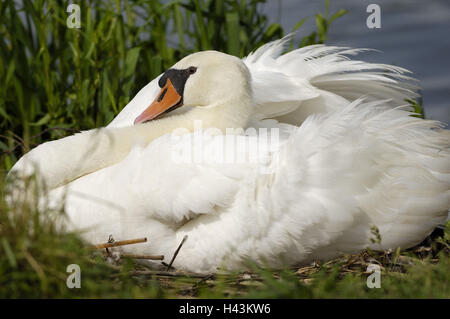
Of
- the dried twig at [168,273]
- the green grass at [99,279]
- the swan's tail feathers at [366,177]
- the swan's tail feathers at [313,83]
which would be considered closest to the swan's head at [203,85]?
the swan's tail feathers at [313,83]

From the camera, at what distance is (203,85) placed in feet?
15.1

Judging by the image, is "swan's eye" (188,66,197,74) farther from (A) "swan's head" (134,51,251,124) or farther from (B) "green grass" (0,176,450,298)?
(B) "green grass" (0,176,450,298)

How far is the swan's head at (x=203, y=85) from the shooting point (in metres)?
4.49

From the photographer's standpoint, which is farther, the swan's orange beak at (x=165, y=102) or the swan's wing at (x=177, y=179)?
the swan's orange beak at (x=165, y=102)

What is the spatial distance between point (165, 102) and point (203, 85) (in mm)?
277

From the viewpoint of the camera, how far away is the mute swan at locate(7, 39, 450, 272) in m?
3.88

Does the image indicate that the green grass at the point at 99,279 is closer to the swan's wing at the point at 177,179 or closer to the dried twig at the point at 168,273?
the dried twig at the point at 168,273

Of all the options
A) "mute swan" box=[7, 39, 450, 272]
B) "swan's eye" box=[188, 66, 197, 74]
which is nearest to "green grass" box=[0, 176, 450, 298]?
"mute swan" box=[7, 39, 450, 272]

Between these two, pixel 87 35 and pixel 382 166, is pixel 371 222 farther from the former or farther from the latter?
pixel 87 35

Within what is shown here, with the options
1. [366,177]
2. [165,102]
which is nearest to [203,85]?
[165,102]

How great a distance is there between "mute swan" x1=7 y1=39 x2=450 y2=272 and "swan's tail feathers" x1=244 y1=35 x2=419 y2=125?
40 centimetres

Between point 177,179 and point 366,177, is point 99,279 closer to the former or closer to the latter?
point 177,179

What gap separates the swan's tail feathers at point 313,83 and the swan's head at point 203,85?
0.33 metres
